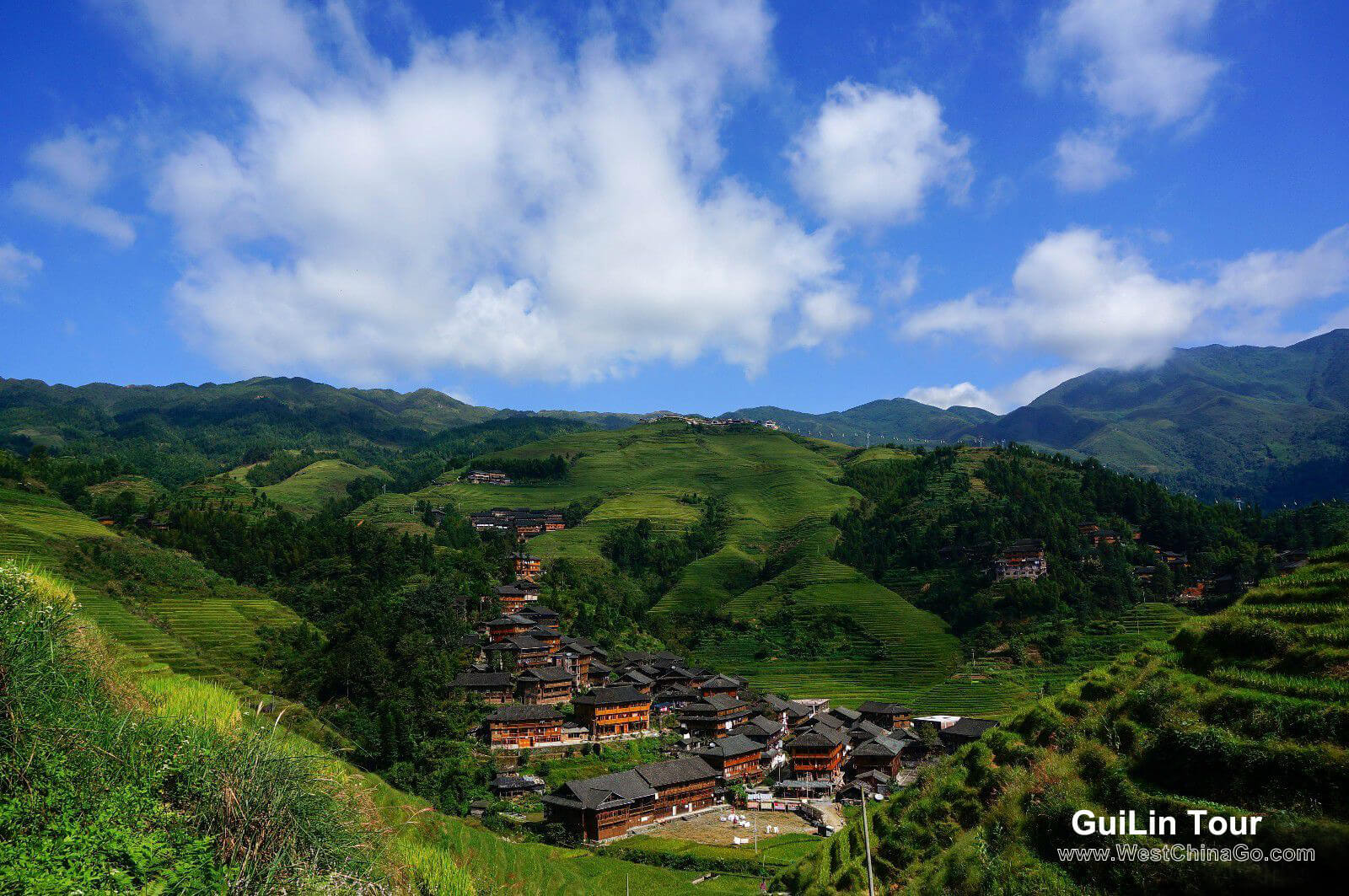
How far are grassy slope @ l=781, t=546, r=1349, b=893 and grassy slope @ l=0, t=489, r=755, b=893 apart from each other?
9419mm

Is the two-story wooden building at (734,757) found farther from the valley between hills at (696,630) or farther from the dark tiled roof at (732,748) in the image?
the valley between hills at (696,630)

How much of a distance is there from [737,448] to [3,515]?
15374 centimetres

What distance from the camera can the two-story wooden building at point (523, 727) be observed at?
47.9 metres

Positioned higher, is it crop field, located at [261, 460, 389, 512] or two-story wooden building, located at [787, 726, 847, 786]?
crop field, located at [261, 460, 389, 512]

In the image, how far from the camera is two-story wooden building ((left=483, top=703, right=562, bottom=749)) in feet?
157

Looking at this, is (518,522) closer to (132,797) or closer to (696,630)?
(696,630)

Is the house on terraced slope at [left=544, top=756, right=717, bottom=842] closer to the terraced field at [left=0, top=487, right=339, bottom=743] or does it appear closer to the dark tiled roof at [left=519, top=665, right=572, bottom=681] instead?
the dark tiled roof at [left=519, top=665, right=572, bottom=681]

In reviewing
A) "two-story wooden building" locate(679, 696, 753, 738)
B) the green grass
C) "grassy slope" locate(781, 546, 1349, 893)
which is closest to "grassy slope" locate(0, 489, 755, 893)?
the green grass

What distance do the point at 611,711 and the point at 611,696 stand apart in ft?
4.24

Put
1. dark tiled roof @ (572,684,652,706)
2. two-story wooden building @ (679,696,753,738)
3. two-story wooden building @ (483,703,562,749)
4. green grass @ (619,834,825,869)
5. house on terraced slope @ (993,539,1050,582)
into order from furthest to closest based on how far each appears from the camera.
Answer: house on terraced slope @ (993,539,1050,582) < two-story wooden building @ (679,696,753,738) < dark tiled roof @ (572,684,652,706) < two-story wooden building @ (483,703,562,749) < green grass @ (619,834,825,869)

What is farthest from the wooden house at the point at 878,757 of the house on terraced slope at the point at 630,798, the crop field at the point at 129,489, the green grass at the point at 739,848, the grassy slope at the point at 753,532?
the crop field at the point at 129,489

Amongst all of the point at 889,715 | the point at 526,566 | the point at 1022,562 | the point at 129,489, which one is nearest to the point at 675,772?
the point at 889,715

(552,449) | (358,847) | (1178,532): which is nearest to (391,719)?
(358,847)

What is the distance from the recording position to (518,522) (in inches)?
4729
